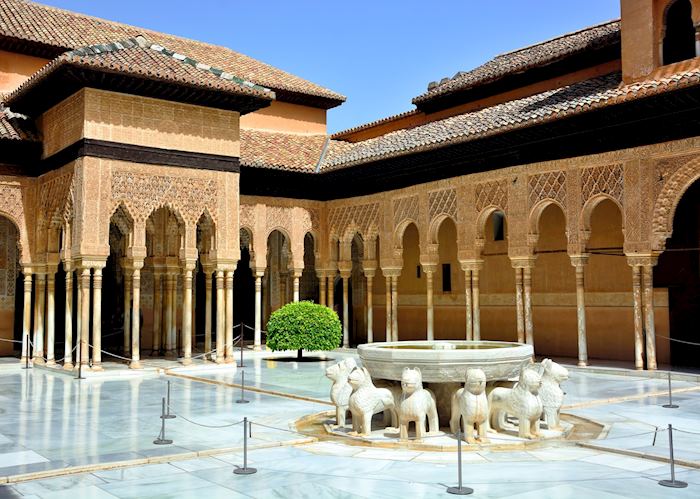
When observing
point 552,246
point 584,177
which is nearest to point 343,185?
point 552,246

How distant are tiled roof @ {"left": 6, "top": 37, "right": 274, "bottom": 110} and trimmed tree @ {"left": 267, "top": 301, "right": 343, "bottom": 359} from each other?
5.34 meters

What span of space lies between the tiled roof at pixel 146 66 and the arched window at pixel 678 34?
29.0ft

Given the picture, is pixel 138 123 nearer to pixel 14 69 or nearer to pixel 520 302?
pixel 14 69

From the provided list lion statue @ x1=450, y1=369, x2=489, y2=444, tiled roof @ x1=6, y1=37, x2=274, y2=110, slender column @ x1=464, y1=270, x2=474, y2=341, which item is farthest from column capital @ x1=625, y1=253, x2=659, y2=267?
tiled roof @ x1=6, y1=37, x2=274, y2=110

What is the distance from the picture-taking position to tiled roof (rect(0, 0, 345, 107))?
19.8 m

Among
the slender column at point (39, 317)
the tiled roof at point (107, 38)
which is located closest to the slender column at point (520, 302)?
the tiled roof at point (107, 38)

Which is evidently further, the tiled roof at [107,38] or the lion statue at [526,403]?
the tiled roof at [107,38]

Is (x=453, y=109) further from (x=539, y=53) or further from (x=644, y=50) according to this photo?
(x=644, y=50)

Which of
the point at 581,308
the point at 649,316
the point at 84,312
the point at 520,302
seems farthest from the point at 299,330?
the point at 649,316

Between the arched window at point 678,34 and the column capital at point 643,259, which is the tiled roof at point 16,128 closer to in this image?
the column capital at point 643,259

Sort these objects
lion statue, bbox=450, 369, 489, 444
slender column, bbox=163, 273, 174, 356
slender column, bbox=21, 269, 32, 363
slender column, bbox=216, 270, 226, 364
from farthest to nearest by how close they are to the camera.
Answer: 1. slender column, bbox=163, 273, 174, 356
2. slender column, bbox=21, 269, 32, 363
3. slender column, bbox=216, 270, 226, 364
4. lion statue, bbox=450, 369, 489, 444

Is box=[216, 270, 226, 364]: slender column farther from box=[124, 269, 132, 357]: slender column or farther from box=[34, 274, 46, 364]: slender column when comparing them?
box=[34, 274, 46, 364]: slender column

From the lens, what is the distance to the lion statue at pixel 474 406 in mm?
7223

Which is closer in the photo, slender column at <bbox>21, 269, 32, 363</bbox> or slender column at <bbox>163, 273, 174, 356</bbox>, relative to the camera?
slender column at <bbox>21, 269, 32, 363</bbox>
